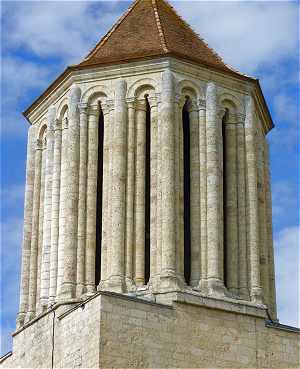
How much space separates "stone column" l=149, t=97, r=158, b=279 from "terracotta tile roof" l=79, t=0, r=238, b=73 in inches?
63.2

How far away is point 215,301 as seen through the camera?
2734 cm

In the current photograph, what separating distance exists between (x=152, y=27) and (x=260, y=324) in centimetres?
904

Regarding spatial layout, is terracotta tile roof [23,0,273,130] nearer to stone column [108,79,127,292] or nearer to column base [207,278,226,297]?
stone column [108,79,127,292]

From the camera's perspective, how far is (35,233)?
30.2m

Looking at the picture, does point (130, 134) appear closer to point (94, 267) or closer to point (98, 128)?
point (98, 128)

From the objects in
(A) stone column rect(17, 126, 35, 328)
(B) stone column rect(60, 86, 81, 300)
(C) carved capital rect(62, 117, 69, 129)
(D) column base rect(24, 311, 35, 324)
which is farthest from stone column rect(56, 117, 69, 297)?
(A) stone column rect(17, 126, 35, 328)

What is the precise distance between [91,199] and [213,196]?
121 inches

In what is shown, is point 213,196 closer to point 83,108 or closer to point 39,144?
point 83,108

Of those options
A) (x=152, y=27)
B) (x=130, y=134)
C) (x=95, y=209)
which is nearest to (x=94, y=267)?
(x=95, y=209)

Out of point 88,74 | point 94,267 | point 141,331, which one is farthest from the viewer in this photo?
point 88,74

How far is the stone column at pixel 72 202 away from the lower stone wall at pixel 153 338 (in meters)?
0.84

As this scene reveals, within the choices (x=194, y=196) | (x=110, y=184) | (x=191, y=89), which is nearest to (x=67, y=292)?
(x=110, y=184)

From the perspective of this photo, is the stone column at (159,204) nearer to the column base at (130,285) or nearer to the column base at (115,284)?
the column base at (130,285)

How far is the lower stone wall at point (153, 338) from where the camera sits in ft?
84.1
